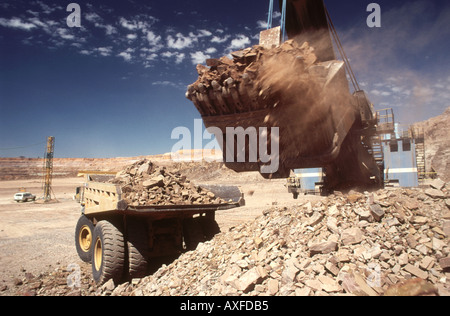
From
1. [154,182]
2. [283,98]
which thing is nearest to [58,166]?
[154,182]

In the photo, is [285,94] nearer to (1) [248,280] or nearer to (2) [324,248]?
(2) [324,248]

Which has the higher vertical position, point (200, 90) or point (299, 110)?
point (200, 90)

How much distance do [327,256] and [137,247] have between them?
300 cm

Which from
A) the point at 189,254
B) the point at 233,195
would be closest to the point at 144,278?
the point at 189,254

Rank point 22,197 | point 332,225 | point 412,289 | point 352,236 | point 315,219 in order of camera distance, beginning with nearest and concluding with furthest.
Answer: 1. point 412,289
2. point 352,236
3. point 332,225
4. point 315,219
5. point 22,197

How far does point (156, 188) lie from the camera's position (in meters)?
5.06

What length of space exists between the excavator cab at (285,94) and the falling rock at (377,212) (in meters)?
1.21

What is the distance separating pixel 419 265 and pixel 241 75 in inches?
119

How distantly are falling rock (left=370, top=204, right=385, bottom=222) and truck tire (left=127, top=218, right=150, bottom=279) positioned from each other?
3.53 m

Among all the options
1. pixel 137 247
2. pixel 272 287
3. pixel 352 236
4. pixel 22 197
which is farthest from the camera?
pixel 22 197

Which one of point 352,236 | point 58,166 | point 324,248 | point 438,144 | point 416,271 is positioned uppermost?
point 438,144

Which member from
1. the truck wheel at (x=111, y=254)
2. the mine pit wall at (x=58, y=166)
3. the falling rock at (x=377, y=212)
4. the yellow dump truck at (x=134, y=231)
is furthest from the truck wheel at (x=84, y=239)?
the mine pit wall at (x=58, y=166)
